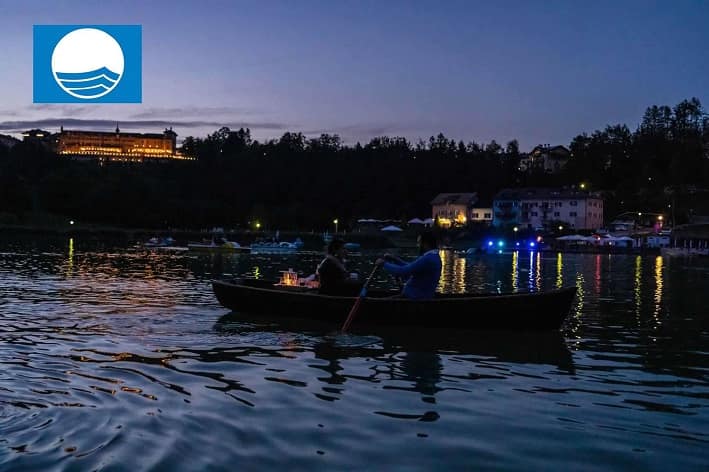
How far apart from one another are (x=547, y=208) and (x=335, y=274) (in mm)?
115217

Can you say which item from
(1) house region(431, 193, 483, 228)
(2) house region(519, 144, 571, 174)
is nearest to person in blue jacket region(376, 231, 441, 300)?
(1) house region(431, 193, 483, 228)

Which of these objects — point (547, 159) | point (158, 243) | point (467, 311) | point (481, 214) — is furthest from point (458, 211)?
point (467, 311)

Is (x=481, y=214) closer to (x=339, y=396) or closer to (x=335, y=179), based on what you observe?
(x=335, y=179)

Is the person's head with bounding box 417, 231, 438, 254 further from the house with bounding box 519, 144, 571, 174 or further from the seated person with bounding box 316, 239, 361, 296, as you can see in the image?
the house with bounding box 519, 144, 571, 174

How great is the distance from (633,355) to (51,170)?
15398 cm

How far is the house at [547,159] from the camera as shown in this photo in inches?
6963

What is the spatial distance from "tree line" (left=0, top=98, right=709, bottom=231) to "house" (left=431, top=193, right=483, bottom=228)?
9.10 metres

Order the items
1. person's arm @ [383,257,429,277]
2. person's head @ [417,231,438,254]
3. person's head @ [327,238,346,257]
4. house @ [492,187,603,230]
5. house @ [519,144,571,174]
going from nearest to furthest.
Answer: person's head @ [417,231,438,254], person's arm @ [383,257,429,277], person's head @ [327,238,346,257], house @ [492,187,603,230], house @ [519,144,571,174]

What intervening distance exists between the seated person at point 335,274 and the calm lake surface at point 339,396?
1.24 meters

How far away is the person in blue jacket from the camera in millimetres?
14305

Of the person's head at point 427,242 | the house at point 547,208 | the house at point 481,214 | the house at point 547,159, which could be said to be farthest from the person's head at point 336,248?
the house at point 547,159

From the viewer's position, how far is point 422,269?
583 inches

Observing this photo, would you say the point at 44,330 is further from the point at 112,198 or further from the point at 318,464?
the point at 112,198

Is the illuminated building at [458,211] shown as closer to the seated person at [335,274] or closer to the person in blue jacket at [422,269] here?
the seated person at [335,274]
